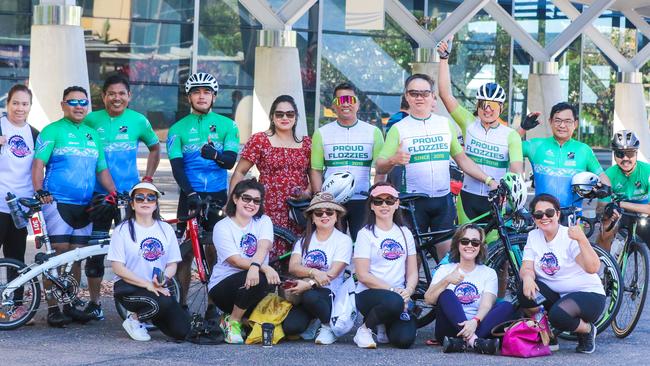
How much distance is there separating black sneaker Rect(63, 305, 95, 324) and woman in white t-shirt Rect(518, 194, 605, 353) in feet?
10.6

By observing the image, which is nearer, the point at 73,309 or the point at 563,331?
the point at 563,331

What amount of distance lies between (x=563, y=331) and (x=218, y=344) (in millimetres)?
2406

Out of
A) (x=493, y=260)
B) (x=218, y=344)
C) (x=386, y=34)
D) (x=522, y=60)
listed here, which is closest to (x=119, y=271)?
(x=218, y=344)

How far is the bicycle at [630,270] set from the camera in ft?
30.3

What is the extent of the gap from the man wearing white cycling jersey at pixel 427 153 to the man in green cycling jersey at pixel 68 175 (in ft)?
7.29

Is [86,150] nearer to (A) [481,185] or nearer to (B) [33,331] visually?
(B) [33,331]

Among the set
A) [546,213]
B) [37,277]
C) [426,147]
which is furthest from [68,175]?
[546,213]

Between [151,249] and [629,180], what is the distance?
3956mm

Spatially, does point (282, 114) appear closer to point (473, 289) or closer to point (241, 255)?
point (241, 255)

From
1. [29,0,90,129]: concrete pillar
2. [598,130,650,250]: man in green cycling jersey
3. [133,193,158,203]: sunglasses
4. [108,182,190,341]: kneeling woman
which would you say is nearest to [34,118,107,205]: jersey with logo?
[108,182,190,341]: kneeling woman

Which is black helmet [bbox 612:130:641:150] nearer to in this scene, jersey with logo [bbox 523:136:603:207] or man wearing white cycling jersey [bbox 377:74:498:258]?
jersey with logo [bbox 523:136:603:207]

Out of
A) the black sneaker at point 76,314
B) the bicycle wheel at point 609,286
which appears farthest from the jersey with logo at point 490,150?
the black sneaker at point 76,314

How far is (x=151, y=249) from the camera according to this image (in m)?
8.73

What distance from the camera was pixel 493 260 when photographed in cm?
912
